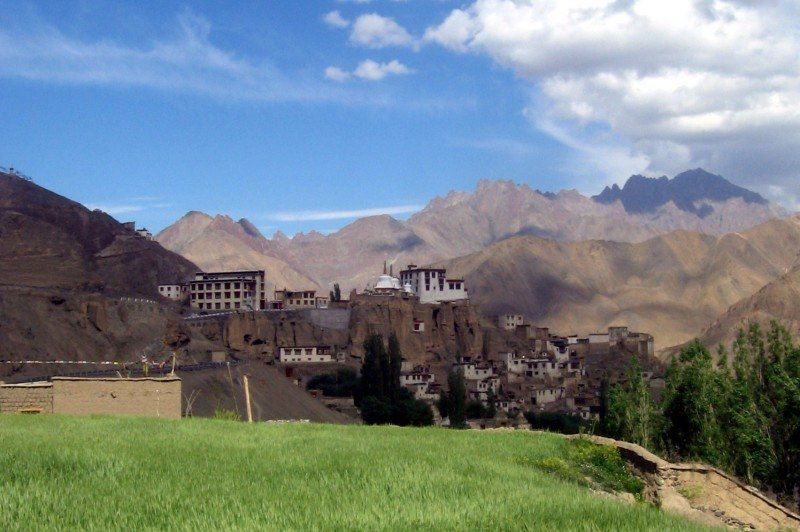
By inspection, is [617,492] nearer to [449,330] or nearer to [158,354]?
[158,354]

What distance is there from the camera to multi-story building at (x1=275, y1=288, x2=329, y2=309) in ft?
386

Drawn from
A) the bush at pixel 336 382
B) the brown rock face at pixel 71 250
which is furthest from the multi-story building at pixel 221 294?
the bush at pixel 336 382

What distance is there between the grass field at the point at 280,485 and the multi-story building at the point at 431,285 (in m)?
109

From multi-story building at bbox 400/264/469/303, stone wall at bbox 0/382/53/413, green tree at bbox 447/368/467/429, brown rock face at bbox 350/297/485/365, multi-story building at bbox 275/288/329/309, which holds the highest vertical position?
multi-story building at bbox 400/264/469/303

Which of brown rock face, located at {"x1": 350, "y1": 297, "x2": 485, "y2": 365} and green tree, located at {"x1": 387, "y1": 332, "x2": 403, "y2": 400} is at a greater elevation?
brown rock face, located at {"x1": 350, "y1": 297, "x2": 485, "y2": 365}

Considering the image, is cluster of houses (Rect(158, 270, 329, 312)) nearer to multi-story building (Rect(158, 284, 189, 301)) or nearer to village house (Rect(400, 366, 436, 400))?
multi-story building (Rect(158, 284, 189, 301))

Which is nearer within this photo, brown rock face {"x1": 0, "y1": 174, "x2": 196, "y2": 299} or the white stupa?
brown rock face {"x1": 0, "y1": 174, "x2": 196, "y2": 299}

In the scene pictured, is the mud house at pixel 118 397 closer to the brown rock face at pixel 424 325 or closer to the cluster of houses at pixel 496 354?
the cluster of houses at pixel 496 354

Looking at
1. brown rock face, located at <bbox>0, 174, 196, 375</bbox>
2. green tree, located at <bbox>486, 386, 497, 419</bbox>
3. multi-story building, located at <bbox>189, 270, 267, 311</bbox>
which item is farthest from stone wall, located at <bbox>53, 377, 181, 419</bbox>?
multi-story building, located at <bbox>189, 270, 267, 311</bbox>

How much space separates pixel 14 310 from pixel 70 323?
730 cm

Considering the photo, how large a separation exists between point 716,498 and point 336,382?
257 ft

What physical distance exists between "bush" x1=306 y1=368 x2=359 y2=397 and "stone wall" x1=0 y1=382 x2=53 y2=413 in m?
57.7

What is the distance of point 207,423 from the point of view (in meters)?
18.2

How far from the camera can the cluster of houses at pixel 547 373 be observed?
9162cm
